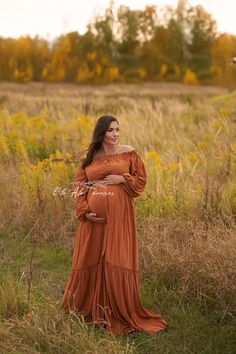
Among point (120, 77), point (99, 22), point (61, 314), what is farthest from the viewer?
point (99, 22)

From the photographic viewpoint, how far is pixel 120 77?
33625 millimetres

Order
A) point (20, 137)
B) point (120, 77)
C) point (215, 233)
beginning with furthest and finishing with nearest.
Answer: point (120, 77) < point (20, 137) < point (215, 233)

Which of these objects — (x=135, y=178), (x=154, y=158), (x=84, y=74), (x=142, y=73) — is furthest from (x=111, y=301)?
(x=84, y=74)

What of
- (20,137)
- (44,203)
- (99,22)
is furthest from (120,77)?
(44,203)

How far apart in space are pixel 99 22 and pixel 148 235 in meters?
32.6

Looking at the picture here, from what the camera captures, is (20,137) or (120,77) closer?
(20,137)

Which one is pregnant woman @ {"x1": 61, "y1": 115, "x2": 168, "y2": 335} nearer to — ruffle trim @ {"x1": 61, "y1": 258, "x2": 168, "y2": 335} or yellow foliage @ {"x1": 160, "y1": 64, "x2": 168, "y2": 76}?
ruffle trim @ {"x1": 61, "y1": 258, "x2": 168, "y2": 335}

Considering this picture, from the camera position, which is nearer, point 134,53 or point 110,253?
point 110,253

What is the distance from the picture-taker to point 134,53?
3834 cm

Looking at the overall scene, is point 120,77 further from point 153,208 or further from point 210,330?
point 210,330

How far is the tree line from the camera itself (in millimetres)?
35688

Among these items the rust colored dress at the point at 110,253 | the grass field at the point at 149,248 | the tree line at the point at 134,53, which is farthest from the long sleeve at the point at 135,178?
the tree line at the point at 134,53

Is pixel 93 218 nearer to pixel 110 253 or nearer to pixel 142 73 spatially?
pixel 110 253

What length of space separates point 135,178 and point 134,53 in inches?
1381
